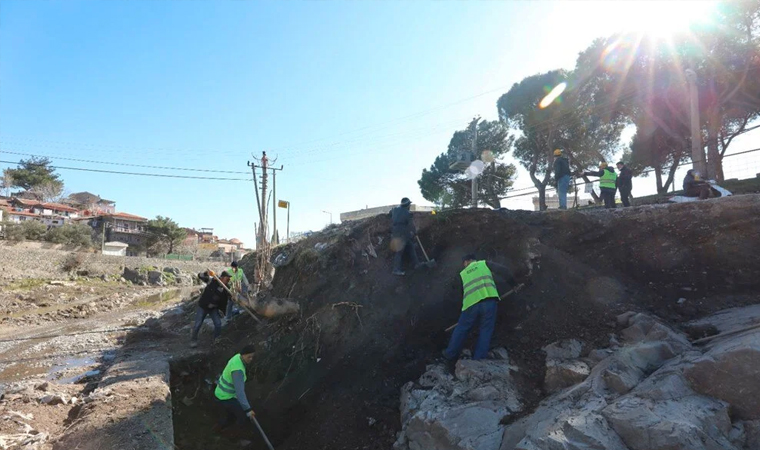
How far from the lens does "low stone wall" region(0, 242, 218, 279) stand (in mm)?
23141

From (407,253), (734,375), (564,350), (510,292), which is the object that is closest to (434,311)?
(510,292)

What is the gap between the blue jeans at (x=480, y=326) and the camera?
188 inches

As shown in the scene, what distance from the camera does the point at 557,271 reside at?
5.96m

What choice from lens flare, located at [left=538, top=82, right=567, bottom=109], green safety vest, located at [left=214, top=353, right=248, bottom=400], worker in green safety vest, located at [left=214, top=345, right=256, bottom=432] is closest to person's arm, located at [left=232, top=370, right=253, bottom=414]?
worker in green safety vest, located at [left=214, top=345, right=256, bottom=432]

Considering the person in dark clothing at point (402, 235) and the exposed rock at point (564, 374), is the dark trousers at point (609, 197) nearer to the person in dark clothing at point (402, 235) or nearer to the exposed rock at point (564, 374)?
the person in dark clothing at point (402, 235)

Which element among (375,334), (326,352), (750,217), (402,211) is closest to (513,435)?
(375,334)

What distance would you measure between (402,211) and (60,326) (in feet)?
44.3

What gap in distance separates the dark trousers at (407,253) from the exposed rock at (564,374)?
128 inches

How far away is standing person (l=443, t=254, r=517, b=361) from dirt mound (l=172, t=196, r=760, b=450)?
365 millimetres

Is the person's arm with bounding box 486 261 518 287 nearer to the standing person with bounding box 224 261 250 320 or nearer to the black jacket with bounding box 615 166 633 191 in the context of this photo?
the black jacket with bounding box 615 166 633 191

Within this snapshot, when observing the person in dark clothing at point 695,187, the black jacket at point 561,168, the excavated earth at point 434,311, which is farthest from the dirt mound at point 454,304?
the person in dark clothing at point 695,187

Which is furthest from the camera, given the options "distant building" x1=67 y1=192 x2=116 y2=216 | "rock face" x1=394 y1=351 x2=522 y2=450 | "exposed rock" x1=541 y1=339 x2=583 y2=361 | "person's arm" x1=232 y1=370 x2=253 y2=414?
"distant building" x1=67 y1=192 x2=116 y2=216

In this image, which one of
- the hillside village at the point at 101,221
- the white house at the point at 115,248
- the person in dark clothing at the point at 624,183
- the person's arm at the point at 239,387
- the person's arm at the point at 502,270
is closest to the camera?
the person's arm at the point at 239,387

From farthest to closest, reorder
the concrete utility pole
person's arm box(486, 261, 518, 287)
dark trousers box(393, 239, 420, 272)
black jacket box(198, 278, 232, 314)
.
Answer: the concrete utility pole → black jacket box(198, 278, 232, 314) → dark trousers box(393, 239, 420, 272) → person's arm box(486, 261, 518, 287)
